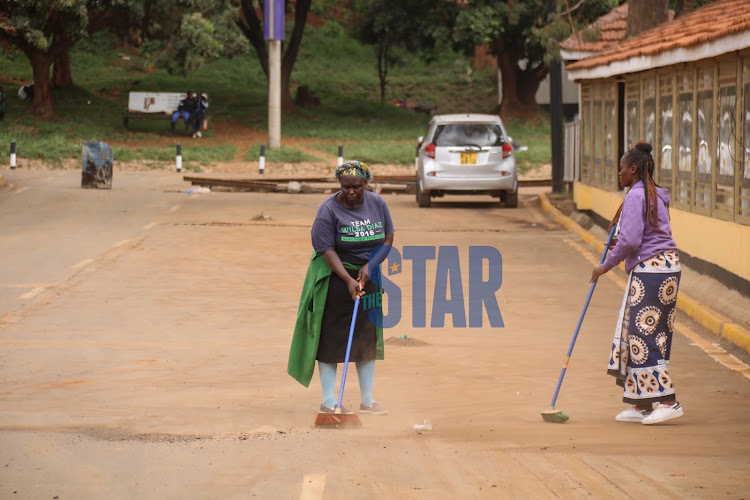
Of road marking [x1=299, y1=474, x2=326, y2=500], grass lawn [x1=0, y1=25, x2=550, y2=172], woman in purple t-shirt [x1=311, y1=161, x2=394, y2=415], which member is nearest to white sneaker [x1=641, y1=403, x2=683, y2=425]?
woman in purple t-shirt [x1=311, y1=161, x2=394, y2=415]

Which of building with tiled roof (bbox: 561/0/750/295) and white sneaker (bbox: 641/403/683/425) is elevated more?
building with tiled roof (bbox: 561/0/750/295)

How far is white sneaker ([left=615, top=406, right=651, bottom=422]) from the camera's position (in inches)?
307

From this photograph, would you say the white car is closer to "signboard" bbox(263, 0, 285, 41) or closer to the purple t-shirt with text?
"signboard" bbox(263, 0, 285, 41)

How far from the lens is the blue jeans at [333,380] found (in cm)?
771

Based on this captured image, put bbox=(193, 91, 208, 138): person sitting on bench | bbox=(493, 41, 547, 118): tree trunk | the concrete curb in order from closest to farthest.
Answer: the concrete curb < bbox=(193, 91, 208, 138): person sitting on bench < bbox=(493, 41, 547, 118): tree trunk

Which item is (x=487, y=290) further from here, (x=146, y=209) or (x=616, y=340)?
(x=146, y=209)

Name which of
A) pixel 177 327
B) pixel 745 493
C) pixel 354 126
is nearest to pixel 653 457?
pixel 745 493

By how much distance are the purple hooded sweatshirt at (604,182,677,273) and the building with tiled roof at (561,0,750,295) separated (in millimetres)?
4541

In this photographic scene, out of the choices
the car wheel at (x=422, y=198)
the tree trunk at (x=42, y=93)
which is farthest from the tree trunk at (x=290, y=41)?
the car wheel at (x=422, y=198)

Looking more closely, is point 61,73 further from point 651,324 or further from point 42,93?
point 651,324

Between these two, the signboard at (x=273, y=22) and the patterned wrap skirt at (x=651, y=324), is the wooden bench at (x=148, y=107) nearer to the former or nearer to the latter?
the signboard at (x=273, y=22)

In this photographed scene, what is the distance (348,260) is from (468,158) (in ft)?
54.8

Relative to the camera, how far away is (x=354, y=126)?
47.0 metres

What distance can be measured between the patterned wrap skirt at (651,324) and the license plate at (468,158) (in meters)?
16.3
